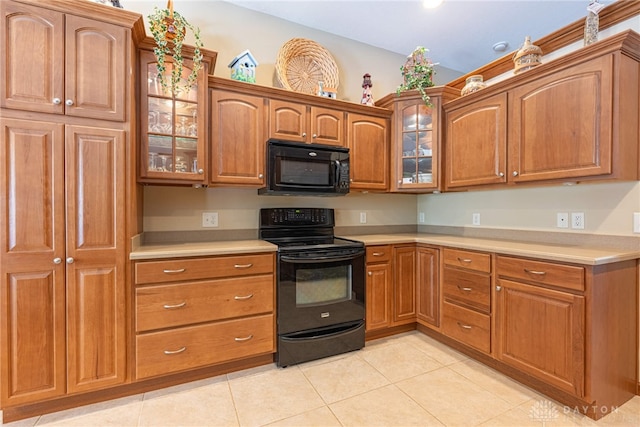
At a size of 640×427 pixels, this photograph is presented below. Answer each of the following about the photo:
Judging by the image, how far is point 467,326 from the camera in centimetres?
225

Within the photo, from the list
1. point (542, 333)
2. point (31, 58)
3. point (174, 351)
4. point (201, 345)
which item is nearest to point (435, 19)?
point (542, 333)

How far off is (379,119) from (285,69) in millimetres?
1010

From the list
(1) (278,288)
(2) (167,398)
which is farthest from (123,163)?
(2) (167,398)

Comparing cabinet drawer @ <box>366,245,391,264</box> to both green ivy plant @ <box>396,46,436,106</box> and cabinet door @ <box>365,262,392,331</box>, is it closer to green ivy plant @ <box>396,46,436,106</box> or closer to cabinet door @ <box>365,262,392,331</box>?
cabinet door @ <box>365,262,392,331</box>

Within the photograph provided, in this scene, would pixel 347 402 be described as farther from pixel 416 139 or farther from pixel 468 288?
pixel 416 139

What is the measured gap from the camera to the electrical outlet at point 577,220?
6.71 feet

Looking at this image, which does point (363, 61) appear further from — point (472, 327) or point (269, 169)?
point (472, 327)

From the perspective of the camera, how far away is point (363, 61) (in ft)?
10.4

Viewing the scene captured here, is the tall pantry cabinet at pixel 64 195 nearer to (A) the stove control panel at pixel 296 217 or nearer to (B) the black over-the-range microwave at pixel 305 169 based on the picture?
(B) the black over-the-range microwave at pixel 305 169

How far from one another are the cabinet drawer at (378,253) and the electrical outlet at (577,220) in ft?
4.36

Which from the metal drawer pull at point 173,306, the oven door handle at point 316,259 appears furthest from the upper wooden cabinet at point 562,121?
the metal drawer pull at point 173,306

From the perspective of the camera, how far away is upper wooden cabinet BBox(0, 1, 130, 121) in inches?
59.6

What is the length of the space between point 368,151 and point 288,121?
84 centimetres

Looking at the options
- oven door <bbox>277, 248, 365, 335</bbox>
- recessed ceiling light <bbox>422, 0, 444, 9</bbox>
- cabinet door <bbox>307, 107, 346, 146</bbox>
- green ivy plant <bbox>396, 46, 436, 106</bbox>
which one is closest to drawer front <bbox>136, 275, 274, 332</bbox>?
oven door <bbox>277, 248, 365, 335</bbox>
